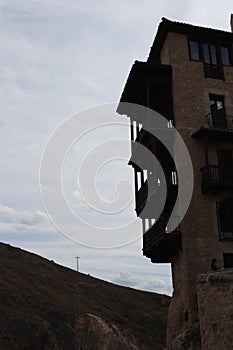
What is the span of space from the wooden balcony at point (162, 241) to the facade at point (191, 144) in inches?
2.2

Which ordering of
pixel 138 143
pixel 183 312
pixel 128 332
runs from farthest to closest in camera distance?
pixel 128 332, pixel 138 143, pixel 183 312

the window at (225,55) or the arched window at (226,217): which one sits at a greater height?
the window at (225,55)

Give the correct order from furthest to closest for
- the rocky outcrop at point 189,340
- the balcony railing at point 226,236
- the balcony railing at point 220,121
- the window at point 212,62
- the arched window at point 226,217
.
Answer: the window at point 212,62 < the balcony railing at point 220,121 < the arched window at point 226,217 < the balcony railing at point 226,236 < the rocky outcrop at point 189,340

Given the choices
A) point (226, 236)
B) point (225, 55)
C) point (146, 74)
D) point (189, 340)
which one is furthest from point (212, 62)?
point (189, 340)

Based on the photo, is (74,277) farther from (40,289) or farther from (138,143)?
(138,143)

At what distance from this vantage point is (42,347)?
4031 centimetres

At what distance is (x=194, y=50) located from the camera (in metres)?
27.9

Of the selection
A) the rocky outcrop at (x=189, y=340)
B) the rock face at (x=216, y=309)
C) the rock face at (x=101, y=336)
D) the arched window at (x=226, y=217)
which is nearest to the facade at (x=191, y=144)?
the arched window at (x=226, y=217)

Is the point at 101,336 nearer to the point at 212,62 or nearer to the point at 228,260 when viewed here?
the point at 228,260

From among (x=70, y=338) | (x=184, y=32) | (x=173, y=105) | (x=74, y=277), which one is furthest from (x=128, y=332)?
(x=184, y=32)

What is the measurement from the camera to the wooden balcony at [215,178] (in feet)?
77.7

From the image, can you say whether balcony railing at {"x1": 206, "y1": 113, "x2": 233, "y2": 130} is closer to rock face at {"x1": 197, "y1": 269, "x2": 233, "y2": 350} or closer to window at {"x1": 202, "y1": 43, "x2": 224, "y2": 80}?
window at {"x1": 202, "y1": 43, "x2": 224, "y2": 80}

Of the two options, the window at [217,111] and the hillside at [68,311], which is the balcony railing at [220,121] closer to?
the window at [217,111]

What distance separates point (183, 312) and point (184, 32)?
17.6 metres
